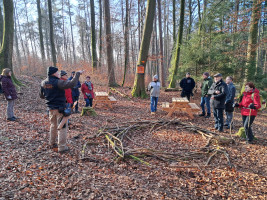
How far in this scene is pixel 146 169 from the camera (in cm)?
385

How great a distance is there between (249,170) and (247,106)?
196cm

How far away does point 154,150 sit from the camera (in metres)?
4.48

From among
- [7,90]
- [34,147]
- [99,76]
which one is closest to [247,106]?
[34,147]

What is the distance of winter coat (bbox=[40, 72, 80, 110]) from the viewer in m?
3.93

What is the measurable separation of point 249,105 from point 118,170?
13.1 ft

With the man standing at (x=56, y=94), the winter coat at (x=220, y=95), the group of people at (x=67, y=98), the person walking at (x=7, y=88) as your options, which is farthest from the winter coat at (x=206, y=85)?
the person walking at (x=7, y=88)

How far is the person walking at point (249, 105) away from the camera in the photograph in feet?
16.0

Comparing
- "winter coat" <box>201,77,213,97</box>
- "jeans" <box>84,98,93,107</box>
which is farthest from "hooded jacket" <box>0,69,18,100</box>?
"winter coat" <box>201,77,213,97</box>

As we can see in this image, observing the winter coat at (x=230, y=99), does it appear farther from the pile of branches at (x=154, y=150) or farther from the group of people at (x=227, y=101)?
the pile of branches at (x=154, y=150)

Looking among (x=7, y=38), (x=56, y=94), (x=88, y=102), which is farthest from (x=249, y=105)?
(x=7, y=38)

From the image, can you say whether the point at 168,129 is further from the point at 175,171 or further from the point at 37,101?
the point at 37,101

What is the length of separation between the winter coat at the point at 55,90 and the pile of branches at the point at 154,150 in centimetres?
131

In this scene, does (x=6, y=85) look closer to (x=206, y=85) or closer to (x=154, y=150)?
(x=154, y=150)

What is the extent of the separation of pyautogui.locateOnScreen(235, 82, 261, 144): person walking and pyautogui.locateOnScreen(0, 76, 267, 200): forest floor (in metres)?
0.50
